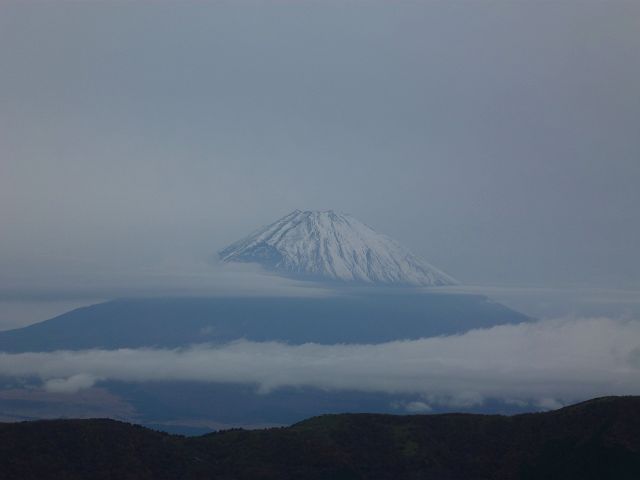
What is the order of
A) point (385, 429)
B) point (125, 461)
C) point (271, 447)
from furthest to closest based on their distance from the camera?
point (385, 429) < point (271, 447) < point (125, 461)

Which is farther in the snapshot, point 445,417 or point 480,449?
point 445,417

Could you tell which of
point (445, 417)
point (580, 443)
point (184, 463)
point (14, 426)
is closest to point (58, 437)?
point (14, 426)

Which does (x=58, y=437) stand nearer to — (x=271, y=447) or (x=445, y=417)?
(x=271, y=447)

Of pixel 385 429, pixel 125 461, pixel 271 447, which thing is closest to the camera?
pixel 125 461

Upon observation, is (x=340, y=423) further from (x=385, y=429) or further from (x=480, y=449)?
(x=480, y=449)

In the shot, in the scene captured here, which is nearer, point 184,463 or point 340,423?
point 184,463

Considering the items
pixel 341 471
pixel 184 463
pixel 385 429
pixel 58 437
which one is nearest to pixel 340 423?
pixel 385 429
